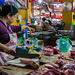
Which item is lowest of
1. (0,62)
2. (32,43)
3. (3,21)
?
(0,62)

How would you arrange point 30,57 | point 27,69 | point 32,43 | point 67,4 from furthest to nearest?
point 67,4
point 32,43
point 30,57
point 27,69

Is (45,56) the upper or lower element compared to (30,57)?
lower

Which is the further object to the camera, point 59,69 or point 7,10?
point 7,10

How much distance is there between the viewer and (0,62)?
262 cm

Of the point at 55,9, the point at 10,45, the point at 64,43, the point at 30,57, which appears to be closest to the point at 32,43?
the point at 10,45

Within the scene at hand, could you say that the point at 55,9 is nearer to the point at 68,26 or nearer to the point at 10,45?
the point at 68,26

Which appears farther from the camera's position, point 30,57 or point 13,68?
point 30,57

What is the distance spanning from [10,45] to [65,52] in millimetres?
1144

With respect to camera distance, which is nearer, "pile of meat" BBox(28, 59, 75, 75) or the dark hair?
"pile of meat" BBox(28, 59, 75, 75)

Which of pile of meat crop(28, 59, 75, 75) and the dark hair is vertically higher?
the dark hair

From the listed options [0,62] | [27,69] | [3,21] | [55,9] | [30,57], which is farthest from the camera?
[55,9]

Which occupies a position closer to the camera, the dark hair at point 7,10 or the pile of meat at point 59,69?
the pile of meat at point 59,69

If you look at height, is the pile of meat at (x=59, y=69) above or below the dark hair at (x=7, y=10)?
below

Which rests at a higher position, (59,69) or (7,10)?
(7,10)
